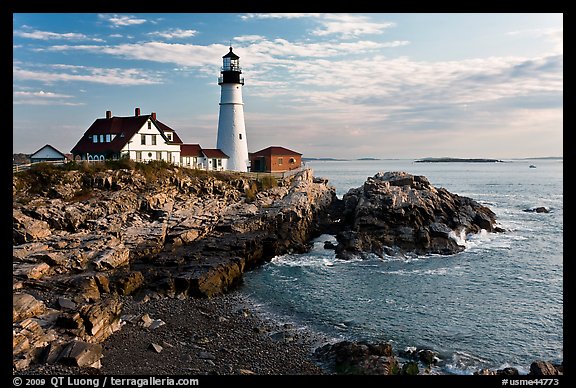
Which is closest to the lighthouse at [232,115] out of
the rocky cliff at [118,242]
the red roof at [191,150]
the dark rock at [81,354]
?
the red roof at [191,150]

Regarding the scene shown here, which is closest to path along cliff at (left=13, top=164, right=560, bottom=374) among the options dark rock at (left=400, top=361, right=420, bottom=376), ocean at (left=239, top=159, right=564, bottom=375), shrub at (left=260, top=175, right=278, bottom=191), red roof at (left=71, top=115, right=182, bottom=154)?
shrub at (left=260, top=175, right=278, bottom=191)

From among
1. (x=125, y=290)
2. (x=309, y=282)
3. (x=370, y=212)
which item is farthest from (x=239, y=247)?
(x=370, y=212)

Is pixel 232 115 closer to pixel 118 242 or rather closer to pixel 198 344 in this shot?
pixel 118 242

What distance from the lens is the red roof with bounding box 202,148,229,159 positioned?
134 ft

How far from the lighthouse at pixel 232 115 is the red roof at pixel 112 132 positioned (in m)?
6.52

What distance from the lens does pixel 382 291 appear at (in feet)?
68.8

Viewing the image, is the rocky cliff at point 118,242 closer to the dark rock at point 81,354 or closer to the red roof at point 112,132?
the dark rock at point 81,354

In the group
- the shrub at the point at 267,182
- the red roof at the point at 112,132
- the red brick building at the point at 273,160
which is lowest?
the shrub at the point at 267,182

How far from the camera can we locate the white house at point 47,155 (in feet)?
107
